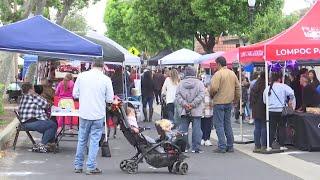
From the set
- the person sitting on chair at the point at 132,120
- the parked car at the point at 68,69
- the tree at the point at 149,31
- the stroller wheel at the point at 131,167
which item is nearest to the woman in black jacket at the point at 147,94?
the parked car at the point at 68,69

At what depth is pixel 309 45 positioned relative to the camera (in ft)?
41.1

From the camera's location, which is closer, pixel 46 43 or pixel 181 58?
pixel 46 43

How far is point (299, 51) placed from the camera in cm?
1251

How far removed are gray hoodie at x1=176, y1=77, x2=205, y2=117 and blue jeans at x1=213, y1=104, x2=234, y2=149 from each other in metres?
0.45

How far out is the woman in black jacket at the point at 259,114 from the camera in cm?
1296

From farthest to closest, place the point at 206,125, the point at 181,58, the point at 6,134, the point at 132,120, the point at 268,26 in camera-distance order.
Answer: the point at 268,26
the point at 181,58
the point at 6,134
the point at 206,125
the point at 132,120

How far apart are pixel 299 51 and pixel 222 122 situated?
2127 millimetres

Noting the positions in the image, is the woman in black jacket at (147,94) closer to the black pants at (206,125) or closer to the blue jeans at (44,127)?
the black pants at (206,125)

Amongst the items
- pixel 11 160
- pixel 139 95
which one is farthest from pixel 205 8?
pixel 11 160

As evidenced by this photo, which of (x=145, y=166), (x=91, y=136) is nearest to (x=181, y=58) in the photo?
(x=145, y=166)

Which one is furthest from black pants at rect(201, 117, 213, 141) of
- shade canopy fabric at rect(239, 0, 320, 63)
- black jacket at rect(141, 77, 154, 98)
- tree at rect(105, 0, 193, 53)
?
tree at rect(105, 0, 193, 53)

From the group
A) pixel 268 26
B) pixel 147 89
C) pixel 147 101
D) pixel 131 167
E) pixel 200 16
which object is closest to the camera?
pixel 131 167

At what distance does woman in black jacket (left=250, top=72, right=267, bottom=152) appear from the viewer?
1296 cm

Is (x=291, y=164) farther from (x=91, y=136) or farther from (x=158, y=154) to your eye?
(x=91, y=136)
